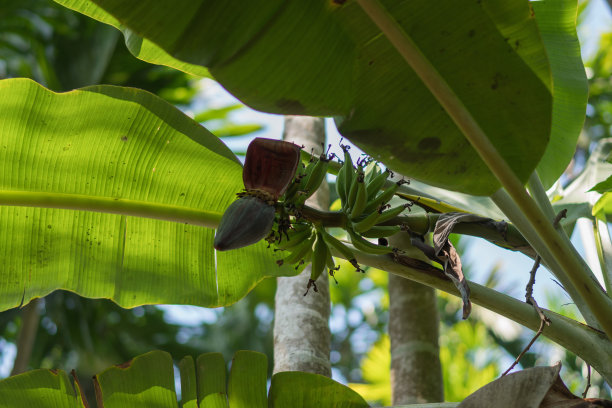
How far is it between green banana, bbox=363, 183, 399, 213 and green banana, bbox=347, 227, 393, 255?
8cm

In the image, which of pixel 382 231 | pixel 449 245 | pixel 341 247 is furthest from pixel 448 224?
pixel 341 247

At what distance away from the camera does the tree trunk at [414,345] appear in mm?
2203

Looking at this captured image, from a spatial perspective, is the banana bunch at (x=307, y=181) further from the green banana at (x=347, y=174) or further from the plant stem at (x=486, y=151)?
the plant stem at (x=486, y=151)

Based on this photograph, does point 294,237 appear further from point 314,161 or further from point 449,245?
point 449,245

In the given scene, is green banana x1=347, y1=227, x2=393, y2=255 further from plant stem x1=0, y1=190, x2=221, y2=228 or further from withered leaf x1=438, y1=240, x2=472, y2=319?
plant stem x1=0, y1=190, x2=221, y2=228

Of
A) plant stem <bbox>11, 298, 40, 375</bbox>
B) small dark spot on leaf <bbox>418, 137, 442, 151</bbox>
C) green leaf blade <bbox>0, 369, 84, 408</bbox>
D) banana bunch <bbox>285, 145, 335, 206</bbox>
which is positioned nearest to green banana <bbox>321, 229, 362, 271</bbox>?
banana bunch <bbox>285, 145, 335, 206</bbox>

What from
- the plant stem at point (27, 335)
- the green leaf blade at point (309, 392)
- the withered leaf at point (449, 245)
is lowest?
the green leaf blade at point (309, 392)

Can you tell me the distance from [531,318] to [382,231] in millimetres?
427

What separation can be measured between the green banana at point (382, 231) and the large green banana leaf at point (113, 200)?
0.41 metres

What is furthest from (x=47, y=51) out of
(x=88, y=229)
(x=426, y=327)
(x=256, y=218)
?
(x=256, y=218)

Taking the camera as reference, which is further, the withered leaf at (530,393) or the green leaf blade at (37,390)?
the green leaf blade at (37,390)

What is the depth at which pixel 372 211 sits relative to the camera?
5.18ft

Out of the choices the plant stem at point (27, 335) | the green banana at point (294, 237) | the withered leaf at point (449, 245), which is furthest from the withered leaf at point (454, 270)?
the plant stem at point (27, 335)

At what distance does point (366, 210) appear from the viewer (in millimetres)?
1577
